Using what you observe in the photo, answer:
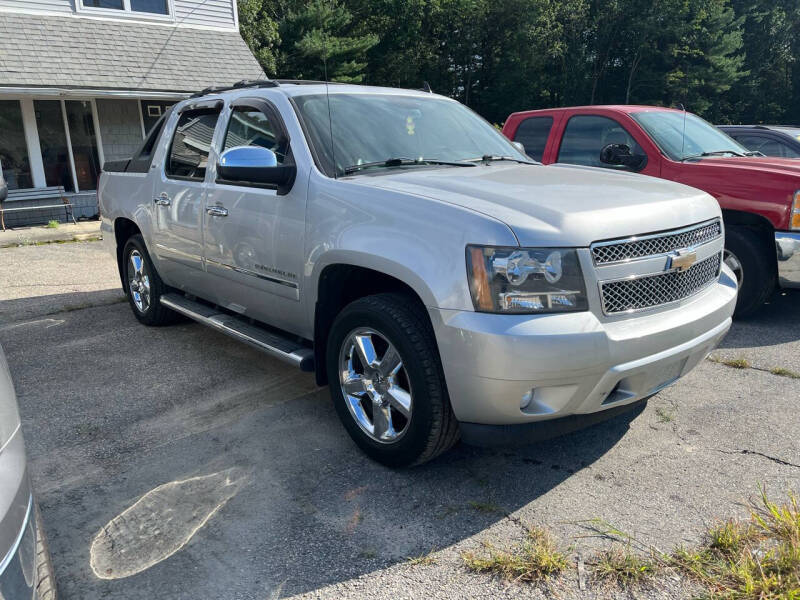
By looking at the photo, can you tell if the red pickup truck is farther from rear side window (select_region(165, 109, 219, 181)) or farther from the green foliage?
the green foliage

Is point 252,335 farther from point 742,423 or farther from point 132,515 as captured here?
point 742,423

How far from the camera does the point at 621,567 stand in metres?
2.45

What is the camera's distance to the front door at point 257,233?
11.8 ft

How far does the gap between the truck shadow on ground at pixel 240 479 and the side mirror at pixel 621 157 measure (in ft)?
9.66

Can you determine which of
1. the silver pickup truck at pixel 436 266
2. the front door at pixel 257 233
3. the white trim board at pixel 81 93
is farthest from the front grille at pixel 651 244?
the white trim board at pixel 81 93

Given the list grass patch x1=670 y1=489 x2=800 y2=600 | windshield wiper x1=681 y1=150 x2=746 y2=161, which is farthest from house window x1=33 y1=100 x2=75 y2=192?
grass patch x1=670 y1=489 x2=800 y2=600

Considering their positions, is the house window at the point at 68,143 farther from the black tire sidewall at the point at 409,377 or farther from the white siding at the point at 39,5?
the black tire sidewall at the point at 409,377

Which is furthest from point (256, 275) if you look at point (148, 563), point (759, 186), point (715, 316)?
point (759, 186)

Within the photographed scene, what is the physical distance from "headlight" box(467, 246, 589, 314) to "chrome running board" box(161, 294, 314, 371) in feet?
4.35

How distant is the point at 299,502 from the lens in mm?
2945

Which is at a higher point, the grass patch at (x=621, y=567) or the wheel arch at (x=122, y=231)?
the wheel arch at (x=122, y=231)

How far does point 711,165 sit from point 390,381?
4.05 m

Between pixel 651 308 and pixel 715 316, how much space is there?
0.51m

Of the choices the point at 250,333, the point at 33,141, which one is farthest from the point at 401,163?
the point at 33,141
